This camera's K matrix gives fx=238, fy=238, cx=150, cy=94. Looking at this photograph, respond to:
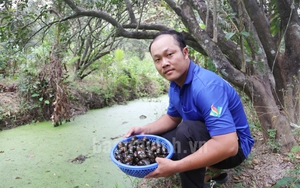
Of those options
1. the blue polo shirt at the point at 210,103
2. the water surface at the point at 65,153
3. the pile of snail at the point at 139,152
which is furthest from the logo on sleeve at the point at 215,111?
the water surface at the point at 65,153

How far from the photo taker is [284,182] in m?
1.36

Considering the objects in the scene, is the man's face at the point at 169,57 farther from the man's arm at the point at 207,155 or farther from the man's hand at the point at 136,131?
the man's hand at the point at 136,131

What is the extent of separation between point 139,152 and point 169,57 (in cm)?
59

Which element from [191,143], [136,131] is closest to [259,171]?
[191,143]

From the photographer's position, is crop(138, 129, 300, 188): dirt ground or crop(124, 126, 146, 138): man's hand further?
crop(124, 126, 146, 138): man's hand

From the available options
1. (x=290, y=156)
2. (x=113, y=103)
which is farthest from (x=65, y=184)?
(x=113, y=103)

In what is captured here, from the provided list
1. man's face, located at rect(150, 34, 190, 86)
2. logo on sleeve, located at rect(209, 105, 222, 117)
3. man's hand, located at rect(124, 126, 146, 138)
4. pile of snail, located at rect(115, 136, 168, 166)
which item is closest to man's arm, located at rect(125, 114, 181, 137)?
man's hand, located at rect(124, 126, 146, 138)

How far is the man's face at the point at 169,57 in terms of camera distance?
135 centimetres

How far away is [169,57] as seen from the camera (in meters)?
1.35

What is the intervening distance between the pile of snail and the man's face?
1.48 feet

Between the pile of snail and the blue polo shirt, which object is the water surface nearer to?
the pile of snail

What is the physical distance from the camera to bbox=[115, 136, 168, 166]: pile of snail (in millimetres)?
1384

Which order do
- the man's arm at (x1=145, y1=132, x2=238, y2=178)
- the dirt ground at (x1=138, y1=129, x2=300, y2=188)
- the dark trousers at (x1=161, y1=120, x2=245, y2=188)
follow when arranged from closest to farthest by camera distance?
the man's arm at (x1=145, y1=132, x2=238, y2=178), the dark trousers at (x1=161, y1=120, x2=245, y2=188), the dirt ground at (x1=138, y1=129, x2=300, y2=188)

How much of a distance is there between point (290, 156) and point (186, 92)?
956mm
